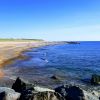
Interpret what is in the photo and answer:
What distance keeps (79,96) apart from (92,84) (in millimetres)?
9579

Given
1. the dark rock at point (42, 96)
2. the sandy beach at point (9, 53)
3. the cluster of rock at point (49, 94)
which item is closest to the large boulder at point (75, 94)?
the cluster of rock at point (49, 94)

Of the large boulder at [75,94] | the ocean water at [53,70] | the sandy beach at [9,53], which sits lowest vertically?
the sandy beach at [9,53]

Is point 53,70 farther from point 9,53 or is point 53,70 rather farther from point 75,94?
point 9,53

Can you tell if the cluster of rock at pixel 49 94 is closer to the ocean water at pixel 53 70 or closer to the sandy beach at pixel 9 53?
the ocean water at pixel 53 70

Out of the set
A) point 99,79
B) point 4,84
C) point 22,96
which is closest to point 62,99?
point 22,96

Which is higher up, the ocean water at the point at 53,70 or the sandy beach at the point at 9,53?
the ocean water at the point at 53,70

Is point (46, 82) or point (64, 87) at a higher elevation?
point (64, 87)

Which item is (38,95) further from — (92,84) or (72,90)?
(92,84)

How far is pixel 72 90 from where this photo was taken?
523 inches

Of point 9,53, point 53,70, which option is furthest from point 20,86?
point 9,53

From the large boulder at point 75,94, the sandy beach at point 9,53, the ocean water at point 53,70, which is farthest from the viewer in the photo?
the sandy beach at point 9,53

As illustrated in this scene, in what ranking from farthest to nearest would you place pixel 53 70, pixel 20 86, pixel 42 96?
pixel 53 70 → pixel 20 86 → pixel 42 96

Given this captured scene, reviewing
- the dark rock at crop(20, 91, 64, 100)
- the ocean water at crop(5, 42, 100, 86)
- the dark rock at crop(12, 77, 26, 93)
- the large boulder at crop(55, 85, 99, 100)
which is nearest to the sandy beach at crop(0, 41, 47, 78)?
the ocean water at crop(5, 42, 100, 86)

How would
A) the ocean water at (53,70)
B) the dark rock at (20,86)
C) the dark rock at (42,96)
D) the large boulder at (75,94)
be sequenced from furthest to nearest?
the ocean water at (53,70), the dark rock at (20,86), the large boulder at (75,94), the dark rock at (42,96)
